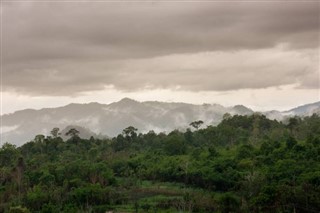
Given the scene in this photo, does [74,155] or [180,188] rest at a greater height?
[74,155]

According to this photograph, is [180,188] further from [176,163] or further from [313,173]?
[313,173]

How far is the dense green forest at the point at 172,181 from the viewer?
5259 cm

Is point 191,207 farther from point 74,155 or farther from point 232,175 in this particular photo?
point 74,155

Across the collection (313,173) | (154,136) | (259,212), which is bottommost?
(259,212)

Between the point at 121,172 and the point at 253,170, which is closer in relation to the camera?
the point at 253,170

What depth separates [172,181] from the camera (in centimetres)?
7250

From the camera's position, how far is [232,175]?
63.6 m

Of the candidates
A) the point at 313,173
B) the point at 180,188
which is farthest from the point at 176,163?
the point at 313,173

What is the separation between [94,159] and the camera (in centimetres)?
8575

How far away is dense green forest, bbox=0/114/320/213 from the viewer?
5259cm

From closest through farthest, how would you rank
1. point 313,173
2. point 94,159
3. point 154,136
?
1. point 313,173
2. point 94,159
3. point 154,136

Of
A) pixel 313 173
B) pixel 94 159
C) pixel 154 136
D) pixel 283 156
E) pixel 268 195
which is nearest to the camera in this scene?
pixel 268 195

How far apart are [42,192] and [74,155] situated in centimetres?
2513

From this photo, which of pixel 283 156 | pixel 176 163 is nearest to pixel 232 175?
pixel 283 156
